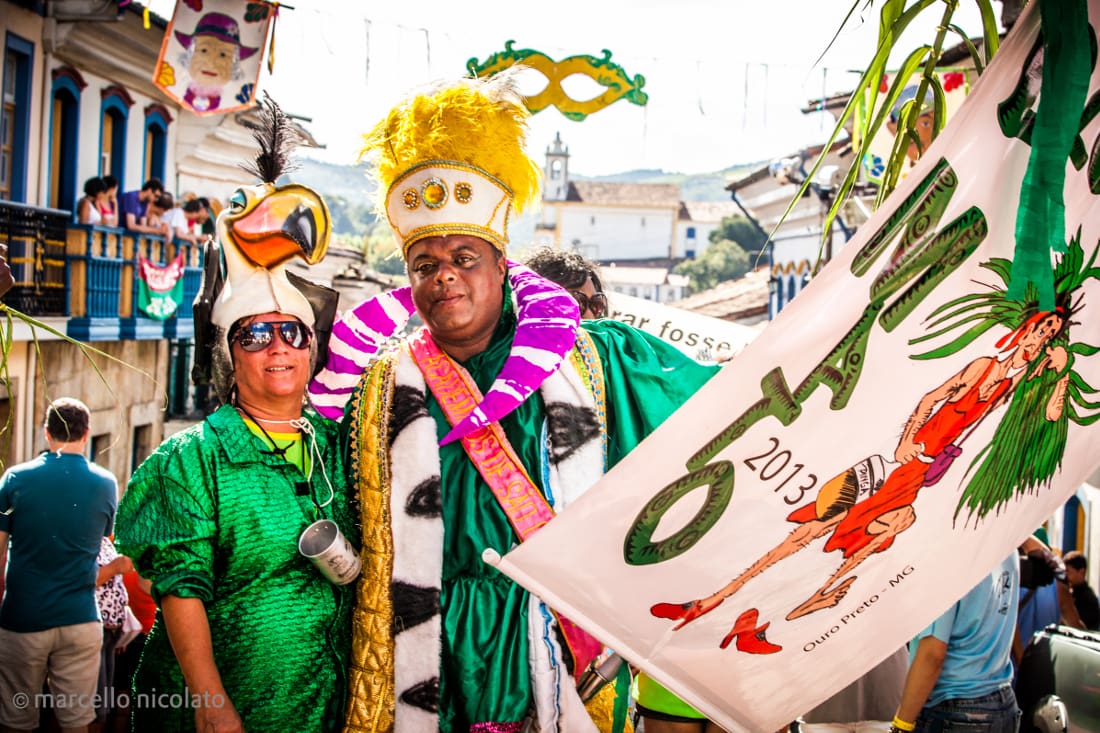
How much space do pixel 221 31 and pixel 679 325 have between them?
6.80 metres

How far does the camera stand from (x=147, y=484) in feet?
9.46

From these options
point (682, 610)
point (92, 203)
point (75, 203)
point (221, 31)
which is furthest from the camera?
point (75, 203)

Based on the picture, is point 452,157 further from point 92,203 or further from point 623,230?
point 623,230

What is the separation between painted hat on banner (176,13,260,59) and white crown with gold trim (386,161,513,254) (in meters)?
8.46

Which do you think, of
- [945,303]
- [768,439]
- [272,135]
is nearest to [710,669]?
[768,439]

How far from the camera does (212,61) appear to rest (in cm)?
1133

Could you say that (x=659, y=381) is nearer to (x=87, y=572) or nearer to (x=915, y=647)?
(x=915, y=647)

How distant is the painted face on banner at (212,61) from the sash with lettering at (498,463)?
8.83m

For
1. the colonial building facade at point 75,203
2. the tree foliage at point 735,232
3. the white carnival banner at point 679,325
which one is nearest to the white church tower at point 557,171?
the tree foliage at point 735,232

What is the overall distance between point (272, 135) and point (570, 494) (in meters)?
1.36

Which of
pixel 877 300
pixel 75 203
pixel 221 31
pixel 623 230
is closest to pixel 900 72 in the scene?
pixel 877 300

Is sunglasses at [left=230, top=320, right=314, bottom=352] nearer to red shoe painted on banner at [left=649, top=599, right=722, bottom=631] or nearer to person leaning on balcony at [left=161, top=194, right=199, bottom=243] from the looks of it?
red shoe painted on banner at [left=649, top=599, right=722, bottom=631]

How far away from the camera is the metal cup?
2.94m

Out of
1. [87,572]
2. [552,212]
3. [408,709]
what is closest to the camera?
[408,709]
